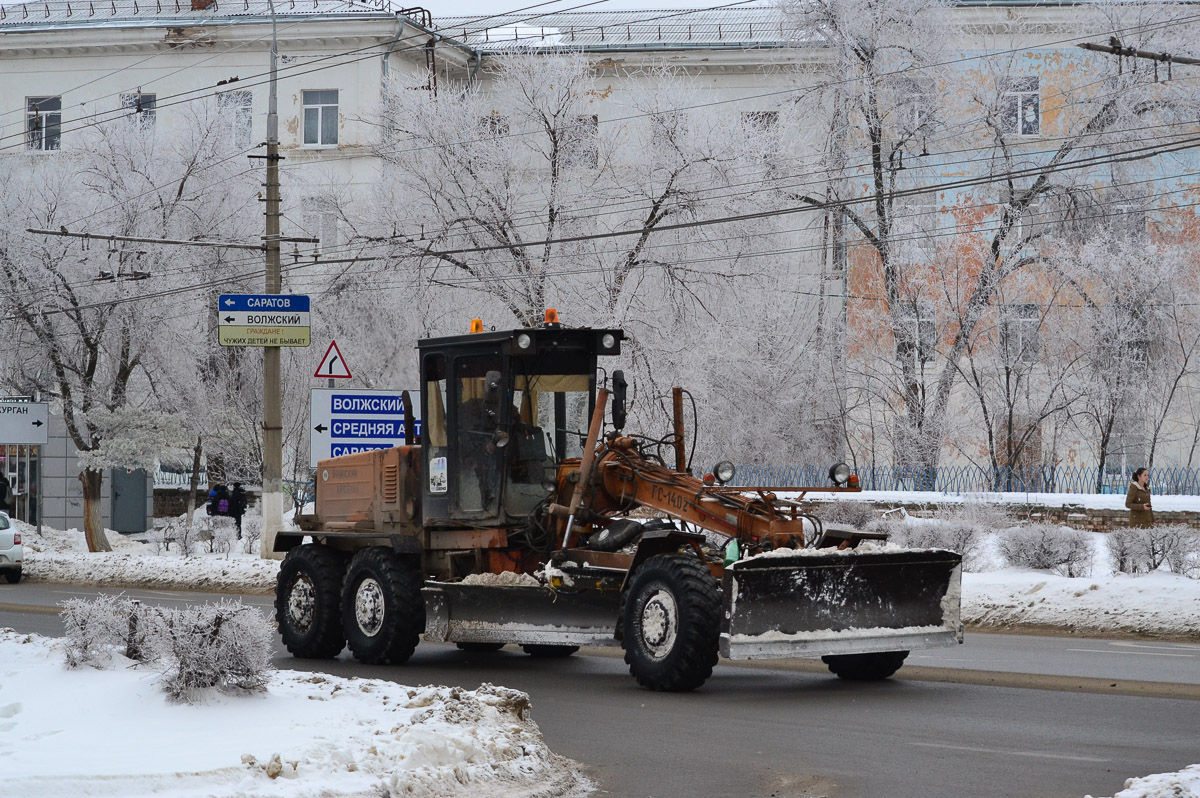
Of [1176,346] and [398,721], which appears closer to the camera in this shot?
[398,721]

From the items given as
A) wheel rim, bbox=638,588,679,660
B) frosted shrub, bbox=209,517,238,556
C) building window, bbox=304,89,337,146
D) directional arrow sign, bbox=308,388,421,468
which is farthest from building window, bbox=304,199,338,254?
wheel rim, bbox=638,588,679,660

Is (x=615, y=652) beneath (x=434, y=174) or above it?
beneath

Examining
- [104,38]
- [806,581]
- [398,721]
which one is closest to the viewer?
[398,721]

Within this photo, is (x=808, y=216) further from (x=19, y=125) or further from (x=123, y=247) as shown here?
(x=19, y=125)

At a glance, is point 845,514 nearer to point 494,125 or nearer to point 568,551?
point 568,551

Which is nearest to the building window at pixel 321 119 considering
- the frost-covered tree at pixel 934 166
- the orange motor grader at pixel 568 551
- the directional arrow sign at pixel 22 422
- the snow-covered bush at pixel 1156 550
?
the frost-covered tree at pixel 934 166

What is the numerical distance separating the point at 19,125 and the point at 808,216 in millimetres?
29403

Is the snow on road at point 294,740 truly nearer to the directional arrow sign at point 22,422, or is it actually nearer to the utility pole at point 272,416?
the utility pole at point 272,416

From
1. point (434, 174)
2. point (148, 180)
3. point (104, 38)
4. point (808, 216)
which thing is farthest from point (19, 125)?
point (808, 216)

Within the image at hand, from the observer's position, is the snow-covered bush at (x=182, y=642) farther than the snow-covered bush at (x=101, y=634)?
No

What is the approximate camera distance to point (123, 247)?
3553 centimetres

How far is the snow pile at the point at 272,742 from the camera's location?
23.6ft

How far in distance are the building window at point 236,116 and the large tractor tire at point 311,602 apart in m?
27.2

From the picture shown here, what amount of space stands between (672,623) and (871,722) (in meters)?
1.79
